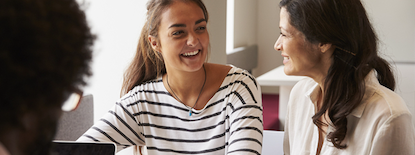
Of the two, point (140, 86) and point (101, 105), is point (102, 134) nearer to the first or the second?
point (140, 86)

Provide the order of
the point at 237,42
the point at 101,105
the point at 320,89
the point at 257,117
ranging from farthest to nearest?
1. the point at 237,42
2. the point at 101,105
3. the point at 320,89
4. the point at 257,117

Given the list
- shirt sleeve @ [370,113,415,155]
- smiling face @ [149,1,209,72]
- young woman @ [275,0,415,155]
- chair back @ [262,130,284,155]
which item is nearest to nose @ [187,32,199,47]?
smiling face @ [149,1,209,72]

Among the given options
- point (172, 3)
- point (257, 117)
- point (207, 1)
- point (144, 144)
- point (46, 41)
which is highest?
point (207, 1)

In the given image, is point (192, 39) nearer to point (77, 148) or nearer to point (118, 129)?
point (118, 129)

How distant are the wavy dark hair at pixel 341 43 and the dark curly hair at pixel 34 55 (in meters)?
0.85

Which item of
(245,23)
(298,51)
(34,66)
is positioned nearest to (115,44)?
(298,51)

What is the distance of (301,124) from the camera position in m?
1.28

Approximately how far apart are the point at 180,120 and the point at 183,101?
67 mm

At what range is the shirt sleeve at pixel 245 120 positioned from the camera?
1.02 metres

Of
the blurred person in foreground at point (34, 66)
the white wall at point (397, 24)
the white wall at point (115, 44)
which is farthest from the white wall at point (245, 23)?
the blurred person in foreground at point (34, 66)

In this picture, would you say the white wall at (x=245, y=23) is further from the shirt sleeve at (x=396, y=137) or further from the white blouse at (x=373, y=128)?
the shirt sleeve at (x=396, y=137)

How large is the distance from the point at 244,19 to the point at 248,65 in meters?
0.57

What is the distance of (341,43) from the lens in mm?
1005

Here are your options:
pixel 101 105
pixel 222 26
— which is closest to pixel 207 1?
pixel 222 26
